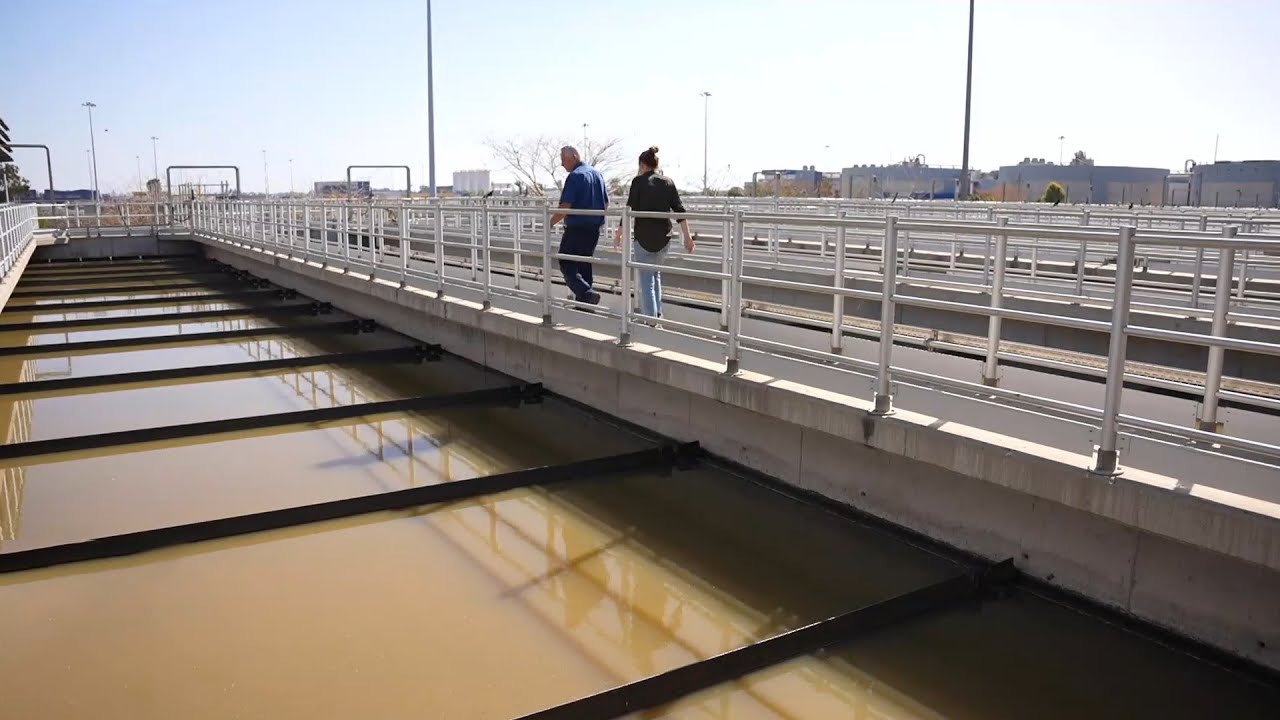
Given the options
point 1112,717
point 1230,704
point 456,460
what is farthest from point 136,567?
point 1230,704

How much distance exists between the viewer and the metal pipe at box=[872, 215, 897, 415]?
5.30 m

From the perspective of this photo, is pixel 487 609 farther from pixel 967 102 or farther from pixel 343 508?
pixel 967 102

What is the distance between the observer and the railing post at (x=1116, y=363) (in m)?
4.25

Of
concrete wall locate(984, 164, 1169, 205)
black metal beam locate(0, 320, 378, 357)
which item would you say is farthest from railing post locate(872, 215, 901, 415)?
concrete wall locate(984, 164, 1169, 205)

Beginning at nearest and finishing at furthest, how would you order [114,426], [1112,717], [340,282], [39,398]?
[1112,717] → [114,426] → [39,398] → [340,282]

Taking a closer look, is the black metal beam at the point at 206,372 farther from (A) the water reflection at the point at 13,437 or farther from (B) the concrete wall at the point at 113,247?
(B) the concrete wall at the point at 113,247

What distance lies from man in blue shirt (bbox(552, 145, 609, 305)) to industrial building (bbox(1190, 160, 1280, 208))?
36562mm

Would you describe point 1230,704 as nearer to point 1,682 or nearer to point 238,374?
point 1,682

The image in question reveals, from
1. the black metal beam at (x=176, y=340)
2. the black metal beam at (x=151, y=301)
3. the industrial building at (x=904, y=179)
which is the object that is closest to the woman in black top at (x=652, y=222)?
the black metal beam at (x=176, y=340)

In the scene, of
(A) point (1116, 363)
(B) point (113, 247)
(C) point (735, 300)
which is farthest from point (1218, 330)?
(B) point (113, 247)

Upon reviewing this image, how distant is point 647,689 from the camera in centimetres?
427

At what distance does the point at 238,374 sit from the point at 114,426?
238cm

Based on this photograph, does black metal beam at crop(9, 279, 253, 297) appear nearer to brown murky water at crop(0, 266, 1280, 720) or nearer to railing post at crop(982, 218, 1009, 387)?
brown murky water at crop(0, 266, 1280, 720)

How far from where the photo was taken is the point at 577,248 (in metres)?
9.92
